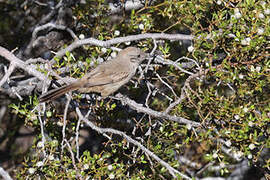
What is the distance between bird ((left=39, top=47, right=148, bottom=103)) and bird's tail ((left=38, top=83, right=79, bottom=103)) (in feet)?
0.83

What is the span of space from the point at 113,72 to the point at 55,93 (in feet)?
3.95

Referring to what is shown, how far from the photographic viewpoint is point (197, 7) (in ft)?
15.3

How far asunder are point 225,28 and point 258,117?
1.05m

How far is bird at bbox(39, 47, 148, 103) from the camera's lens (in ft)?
16.2

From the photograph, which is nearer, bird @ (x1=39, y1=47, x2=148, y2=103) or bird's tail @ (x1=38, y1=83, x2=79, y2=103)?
bird's tail @ (x1=38, y1=83, x2=79, y2=103)

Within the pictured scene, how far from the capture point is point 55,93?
4281 millimetres

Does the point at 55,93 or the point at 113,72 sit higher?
the point at 55,93

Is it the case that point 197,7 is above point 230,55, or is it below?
above

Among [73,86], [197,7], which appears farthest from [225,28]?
[73,86]

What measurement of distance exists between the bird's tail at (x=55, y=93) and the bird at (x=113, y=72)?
0.83 ft

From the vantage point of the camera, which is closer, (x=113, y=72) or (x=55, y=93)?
(x=55, y=93)

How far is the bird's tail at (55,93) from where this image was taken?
412cm

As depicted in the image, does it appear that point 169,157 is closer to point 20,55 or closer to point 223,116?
point 223,116

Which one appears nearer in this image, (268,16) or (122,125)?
(268,16)
